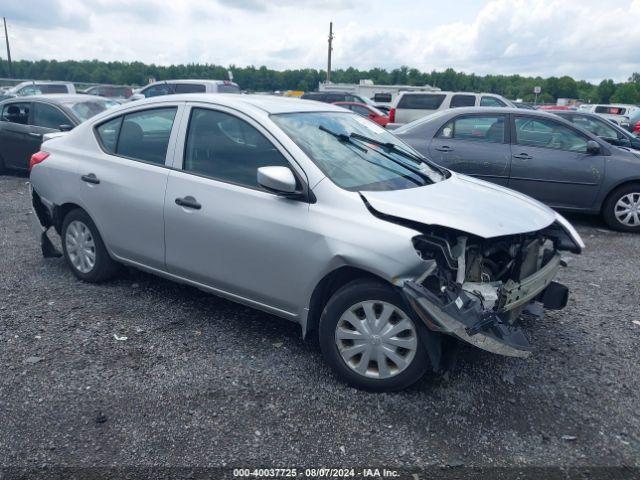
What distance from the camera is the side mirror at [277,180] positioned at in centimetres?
347

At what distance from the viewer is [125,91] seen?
26.8 metres

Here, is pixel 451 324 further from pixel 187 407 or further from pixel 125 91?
pixel 125 91

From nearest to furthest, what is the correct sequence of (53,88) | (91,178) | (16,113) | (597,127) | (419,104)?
1. (91,178)
2. (597,127)
3. (16,113)
4. (419,104)
5. (53,88)

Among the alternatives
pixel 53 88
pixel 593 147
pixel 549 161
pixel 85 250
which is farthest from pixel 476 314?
pixel 53 88

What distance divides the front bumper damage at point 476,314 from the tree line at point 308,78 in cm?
6380

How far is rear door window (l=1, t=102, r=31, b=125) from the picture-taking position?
34.1 feet

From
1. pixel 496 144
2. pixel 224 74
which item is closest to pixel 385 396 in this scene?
pixel 496 144

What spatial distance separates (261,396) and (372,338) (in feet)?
2.48

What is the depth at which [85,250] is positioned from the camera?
197 inches

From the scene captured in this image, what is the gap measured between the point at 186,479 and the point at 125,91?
88.0 ft

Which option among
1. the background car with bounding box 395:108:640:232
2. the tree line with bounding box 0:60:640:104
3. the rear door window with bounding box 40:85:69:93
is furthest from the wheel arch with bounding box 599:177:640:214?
the tree line with bounding box 0:60:640:104

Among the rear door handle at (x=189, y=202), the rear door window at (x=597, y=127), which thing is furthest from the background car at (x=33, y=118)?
the rear door window at (x=597, y=127)

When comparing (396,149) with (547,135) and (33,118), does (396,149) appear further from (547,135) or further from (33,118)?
(33,118)

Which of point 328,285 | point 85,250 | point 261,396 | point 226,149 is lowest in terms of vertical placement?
point 261,396
